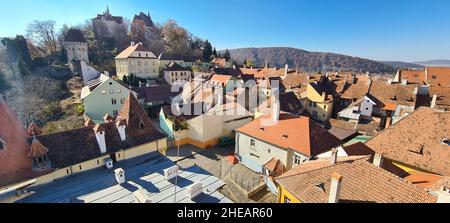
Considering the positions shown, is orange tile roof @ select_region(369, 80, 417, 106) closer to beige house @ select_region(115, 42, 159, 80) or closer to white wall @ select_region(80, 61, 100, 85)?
beige house @ select_region(115, 42, 159, 80)

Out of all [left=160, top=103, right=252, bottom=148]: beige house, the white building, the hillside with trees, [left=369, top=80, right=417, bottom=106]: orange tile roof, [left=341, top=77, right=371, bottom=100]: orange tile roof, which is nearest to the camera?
[left=160, top=103, right=252, bottom=148]: beige house

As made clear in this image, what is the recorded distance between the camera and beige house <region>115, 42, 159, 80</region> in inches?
1537

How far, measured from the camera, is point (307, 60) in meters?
136

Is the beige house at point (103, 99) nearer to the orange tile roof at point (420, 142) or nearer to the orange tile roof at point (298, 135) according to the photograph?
the orange tile roof at point (298, 135)

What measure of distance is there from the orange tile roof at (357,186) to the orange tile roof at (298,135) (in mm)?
4921

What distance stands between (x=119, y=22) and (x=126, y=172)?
210ft

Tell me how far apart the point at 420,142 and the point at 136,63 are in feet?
133

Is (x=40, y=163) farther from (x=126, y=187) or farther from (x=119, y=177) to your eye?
(x=126, y=187)

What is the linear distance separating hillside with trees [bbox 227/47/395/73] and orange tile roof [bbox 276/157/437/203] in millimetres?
108399

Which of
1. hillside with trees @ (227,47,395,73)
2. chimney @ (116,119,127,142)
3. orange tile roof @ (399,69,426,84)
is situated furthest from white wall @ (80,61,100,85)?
hillside with trees @ (227,47,395,73)

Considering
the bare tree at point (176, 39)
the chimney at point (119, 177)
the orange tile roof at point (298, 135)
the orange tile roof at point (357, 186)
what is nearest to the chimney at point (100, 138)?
the chimney at point (119, 177)

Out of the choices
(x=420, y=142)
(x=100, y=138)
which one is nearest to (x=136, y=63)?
(x=100, y=138)

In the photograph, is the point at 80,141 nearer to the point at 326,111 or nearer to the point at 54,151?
the point at 54,151
